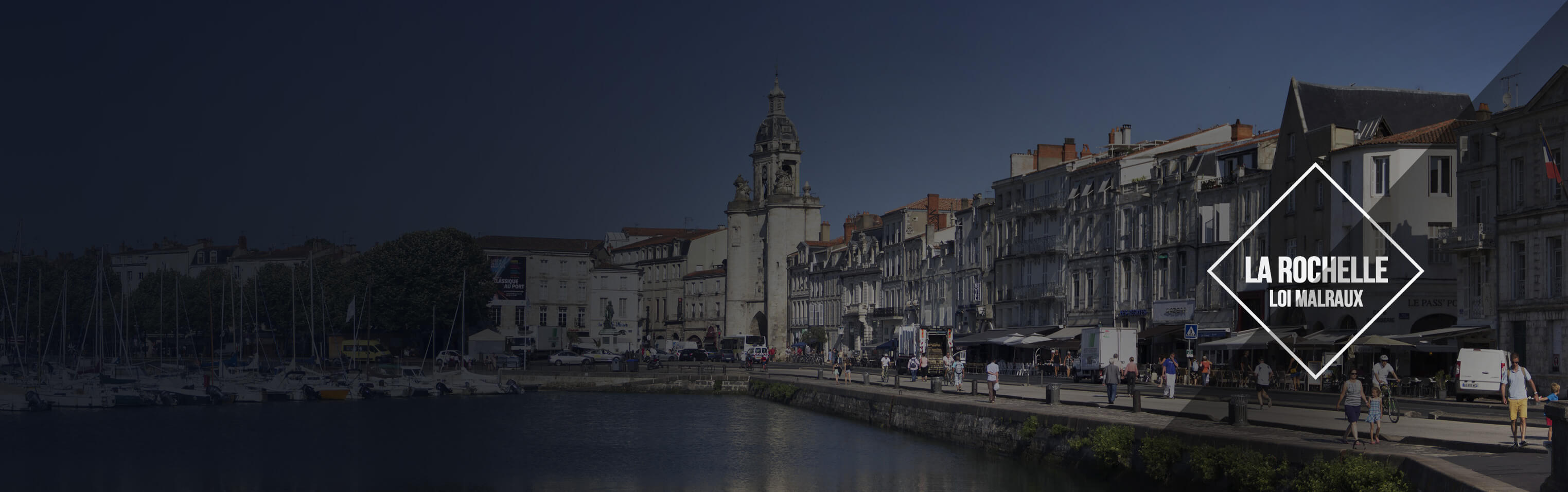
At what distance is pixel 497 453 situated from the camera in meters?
45.3

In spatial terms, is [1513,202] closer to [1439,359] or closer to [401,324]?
[1439,359]

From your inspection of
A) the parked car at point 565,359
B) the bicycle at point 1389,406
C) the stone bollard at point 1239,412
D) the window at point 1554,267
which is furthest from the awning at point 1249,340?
the parked car at point 565,359

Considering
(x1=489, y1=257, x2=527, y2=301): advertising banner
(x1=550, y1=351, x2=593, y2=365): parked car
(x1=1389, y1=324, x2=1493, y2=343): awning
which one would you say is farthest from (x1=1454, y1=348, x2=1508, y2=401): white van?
(x1=489, y1=257, x2=527, y2=301): advertising banner

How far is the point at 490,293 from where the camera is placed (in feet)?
387

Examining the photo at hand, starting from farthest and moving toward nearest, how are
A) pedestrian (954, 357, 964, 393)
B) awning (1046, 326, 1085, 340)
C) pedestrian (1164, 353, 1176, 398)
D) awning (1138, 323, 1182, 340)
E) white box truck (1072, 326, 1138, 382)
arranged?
awning (1046, 326, 1085, 340)
awning (1138, 323, 1182, 340)
white box truck (1072, 326, 1138, 382)
pedestrian (954, 357, 964, 393)
pedestrian (1164, 353, 1176, 398)

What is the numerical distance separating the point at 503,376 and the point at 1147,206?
1563 inches

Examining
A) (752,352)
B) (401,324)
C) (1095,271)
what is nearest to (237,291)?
(401,324)

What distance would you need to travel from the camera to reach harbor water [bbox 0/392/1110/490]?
3550 cm

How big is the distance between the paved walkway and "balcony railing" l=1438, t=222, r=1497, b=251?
11.7 metres

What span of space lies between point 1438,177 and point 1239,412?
89.9 feet

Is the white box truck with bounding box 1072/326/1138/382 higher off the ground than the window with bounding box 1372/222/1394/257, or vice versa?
the window with bounding box 1372/222/1394/257

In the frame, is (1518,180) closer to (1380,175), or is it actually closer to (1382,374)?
(1380,175)

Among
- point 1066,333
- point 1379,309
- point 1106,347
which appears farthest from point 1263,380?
point 1066,333

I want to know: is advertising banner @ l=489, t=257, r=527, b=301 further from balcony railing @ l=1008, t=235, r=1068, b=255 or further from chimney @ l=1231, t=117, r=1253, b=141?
chimney @ l=1231, t=117, r=1253, b=141
